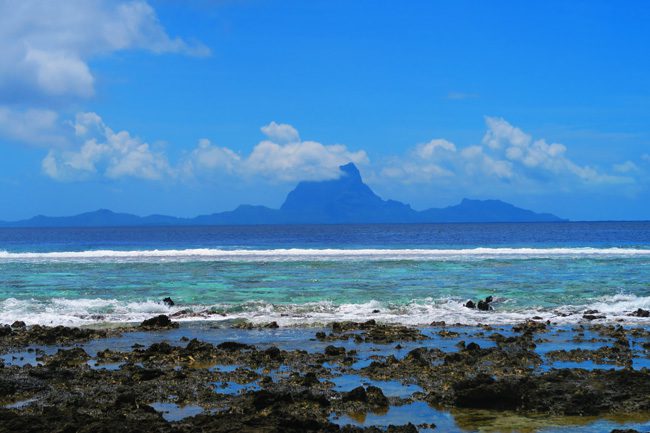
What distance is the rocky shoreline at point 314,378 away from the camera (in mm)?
9125

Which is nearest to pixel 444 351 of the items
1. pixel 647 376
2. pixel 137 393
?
pixel 647 376

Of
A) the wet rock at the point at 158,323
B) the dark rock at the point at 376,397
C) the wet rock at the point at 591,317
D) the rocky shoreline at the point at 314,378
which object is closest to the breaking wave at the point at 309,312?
the wet rock at the point at 591,317

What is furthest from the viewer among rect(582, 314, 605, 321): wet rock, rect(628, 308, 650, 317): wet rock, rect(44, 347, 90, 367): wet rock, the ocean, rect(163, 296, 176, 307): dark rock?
rect(163, 296, 176, 307): dark rock

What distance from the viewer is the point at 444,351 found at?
47.2 feet

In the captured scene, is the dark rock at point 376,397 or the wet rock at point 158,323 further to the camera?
the wet rock at point 158,323

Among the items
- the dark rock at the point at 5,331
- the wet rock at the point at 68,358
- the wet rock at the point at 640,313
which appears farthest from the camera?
the wet rock at the point at 640,313

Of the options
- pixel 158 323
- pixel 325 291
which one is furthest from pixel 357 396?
pixel 325 291

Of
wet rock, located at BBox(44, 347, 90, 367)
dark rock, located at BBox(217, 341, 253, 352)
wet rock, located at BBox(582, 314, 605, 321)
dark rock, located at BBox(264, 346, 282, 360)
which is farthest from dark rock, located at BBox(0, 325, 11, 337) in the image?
wet rock, located at BBox(582, 314, 605, 321)

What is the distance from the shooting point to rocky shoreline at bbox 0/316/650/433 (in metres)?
9.12

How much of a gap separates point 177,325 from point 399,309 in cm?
753

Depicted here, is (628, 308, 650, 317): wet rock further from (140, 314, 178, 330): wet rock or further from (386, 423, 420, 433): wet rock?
(386, 423, 420, 433): wet rock

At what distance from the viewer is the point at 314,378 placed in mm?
11352

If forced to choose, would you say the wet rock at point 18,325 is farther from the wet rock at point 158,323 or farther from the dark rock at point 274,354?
the dark rock at point 274,354

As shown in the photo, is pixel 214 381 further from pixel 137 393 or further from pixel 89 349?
pixel 89 349
